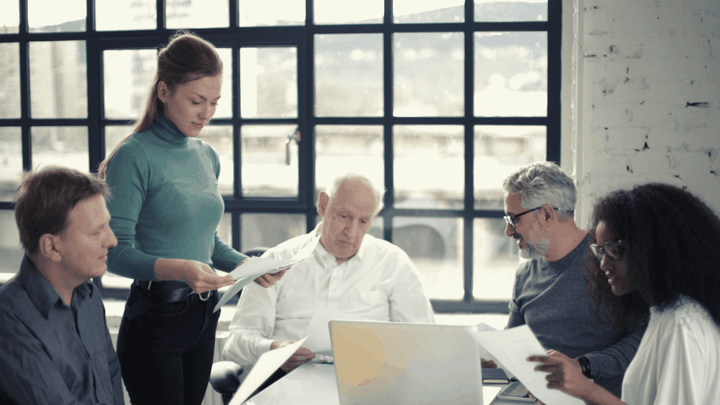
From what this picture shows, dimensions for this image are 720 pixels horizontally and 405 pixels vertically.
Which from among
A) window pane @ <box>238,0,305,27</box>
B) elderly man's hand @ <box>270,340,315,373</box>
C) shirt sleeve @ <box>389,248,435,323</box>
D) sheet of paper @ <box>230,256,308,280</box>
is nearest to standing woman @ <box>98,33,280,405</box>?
sheet of paper @ <box>230,256,308,280</box>

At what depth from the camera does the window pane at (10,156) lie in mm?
3197

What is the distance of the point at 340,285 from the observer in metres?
2.15

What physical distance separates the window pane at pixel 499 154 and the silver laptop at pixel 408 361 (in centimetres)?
171

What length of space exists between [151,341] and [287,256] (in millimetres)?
718

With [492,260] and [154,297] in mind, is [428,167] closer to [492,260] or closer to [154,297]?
[492,260]

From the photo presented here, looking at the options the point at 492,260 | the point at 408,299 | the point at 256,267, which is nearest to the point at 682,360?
the point at 256,267

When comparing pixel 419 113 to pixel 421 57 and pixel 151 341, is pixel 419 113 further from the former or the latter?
pixel 151 341

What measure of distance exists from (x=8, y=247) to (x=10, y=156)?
0.53 m

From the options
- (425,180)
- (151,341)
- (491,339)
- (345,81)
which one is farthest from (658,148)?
(151,341)

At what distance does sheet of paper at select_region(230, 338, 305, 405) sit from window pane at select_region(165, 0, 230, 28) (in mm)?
2142

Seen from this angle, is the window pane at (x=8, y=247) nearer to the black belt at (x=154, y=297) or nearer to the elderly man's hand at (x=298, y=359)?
the black belt at (x=154, y=297)

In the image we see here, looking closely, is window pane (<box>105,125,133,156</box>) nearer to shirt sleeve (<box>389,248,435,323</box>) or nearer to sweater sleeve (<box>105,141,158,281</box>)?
sweater sleeve (<box>105,141,158,281</box>)

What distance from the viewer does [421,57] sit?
2.88m

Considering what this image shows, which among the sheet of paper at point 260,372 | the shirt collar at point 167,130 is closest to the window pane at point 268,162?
the shirt collar at point 167,130
